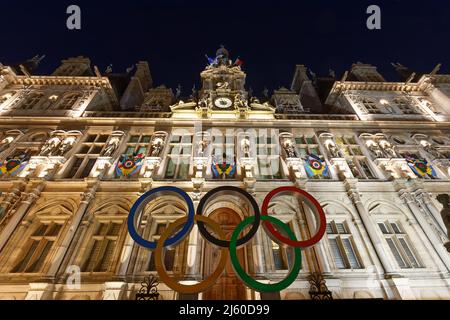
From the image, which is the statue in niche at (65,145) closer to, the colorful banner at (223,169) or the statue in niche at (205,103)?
the statue in niche at (205,103)

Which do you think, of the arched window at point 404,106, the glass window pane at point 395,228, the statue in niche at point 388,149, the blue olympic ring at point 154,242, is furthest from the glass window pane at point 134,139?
the arched window at point 404,106

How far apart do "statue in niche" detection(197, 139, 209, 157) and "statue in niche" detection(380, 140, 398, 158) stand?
1426 centimetres

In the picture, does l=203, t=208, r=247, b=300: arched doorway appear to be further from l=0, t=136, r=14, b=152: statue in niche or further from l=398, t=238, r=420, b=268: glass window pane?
l=0, t=136, r=14, b=152: statue in niche

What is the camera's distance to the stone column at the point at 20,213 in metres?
12.6

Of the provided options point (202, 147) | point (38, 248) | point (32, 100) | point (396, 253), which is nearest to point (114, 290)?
point (38, 248)

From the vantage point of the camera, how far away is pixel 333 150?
61.0 feet

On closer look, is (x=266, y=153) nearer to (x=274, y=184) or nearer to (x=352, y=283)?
(x=274, y=184)

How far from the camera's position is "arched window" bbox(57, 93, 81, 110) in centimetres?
2199

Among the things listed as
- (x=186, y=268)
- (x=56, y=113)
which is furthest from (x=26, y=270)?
(x=56, y=113)

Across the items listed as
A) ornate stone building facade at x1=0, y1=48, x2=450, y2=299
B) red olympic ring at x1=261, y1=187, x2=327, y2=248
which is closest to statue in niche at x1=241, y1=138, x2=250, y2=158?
ornate stone building facade at x1=0, y1=48, x2=450, y2=299

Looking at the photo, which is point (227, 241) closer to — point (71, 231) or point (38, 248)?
point (71, 231)

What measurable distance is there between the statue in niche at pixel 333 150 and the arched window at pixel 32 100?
2695 centimetres

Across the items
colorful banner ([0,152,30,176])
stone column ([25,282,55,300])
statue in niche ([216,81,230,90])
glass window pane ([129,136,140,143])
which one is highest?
statue in niche ([216,81,230,90])

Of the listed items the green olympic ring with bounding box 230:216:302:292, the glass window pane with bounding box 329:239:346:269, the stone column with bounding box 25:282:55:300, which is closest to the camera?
the green olympic ring with bounding box 230:216:302:292
